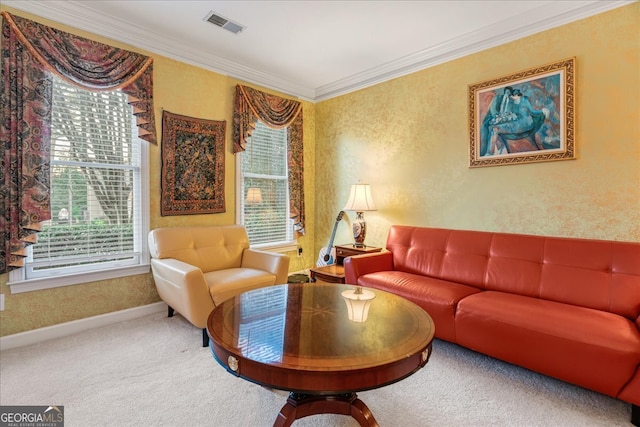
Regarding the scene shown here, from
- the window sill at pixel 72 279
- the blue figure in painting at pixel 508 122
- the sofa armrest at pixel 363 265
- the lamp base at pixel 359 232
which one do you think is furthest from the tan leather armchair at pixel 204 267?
the blue figure in painting at pixel 508 122

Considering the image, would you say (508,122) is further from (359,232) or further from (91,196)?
(91,196)

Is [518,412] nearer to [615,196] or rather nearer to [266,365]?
[266,365]

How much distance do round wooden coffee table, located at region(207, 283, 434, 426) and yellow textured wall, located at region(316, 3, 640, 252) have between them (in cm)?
169

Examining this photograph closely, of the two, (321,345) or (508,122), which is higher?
(508,122)

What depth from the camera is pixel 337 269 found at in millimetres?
3494

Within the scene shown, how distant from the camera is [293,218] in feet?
14.2

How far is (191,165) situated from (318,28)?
6.03 ft

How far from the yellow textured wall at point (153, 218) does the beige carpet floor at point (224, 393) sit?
0.93ft

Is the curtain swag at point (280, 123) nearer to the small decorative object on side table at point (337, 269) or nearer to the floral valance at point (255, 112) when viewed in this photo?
the floral valance at point (255, 112)

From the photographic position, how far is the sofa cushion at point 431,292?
2285 millimetres

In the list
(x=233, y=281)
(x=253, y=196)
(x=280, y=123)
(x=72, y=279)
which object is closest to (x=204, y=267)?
(x=233, y=281)

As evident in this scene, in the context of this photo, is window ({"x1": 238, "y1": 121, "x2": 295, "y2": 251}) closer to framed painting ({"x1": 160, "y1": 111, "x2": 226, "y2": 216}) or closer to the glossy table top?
framed painting ({"x1": 160, "y1": 111, "x2": 226, "y2": 216})

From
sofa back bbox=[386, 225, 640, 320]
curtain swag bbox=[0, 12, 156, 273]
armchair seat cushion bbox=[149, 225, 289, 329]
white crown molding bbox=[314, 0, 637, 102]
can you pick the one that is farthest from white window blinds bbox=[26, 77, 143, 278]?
sofa back bbox=[386, 225, 640, 320]

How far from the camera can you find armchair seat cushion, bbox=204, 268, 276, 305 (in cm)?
257
